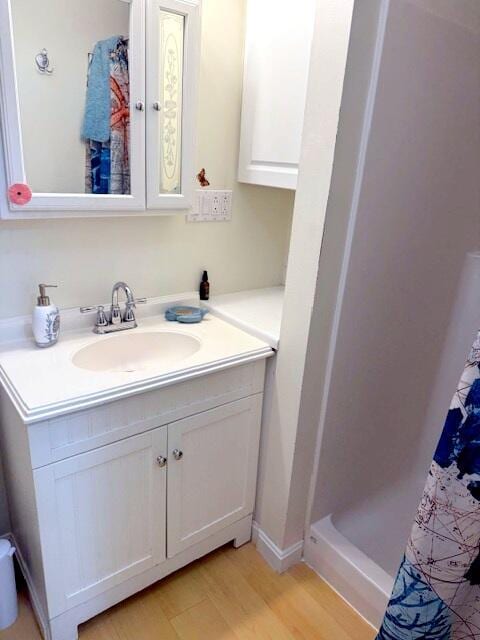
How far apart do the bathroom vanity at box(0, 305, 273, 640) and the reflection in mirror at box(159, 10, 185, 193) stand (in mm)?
493

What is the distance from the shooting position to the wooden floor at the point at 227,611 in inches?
53.4

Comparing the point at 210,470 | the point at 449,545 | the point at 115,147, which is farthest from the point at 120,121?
the point at 449,545

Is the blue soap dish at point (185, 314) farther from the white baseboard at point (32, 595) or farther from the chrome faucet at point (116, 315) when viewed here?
the white baseboard at point (32, 595)

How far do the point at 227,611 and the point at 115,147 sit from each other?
59.4 inches

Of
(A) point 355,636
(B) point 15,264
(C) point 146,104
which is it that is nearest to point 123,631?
(A) point 355,636

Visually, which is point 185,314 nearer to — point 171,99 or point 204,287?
point 204,287

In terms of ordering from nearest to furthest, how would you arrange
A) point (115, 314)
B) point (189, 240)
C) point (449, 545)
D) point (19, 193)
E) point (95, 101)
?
point (449, 545) < point (19, 193) < point (95, 101) < point (115, 314) < point (189, 240)

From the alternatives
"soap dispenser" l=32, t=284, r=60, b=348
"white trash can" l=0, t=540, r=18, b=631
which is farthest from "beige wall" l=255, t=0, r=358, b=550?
Answer: "white trash can" l=0, t=540, r=18, b=631

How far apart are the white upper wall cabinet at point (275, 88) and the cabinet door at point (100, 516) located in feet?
3.18

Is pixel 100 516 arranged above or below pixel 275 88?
below

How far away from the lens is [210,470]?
4.71ft

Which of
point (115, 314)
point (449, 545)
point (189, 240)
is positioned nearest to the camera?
point (449, 545)

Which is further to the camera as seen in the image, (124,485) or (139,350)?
(139,350)

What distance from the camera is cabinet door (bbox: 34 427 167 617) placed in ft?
3.68
